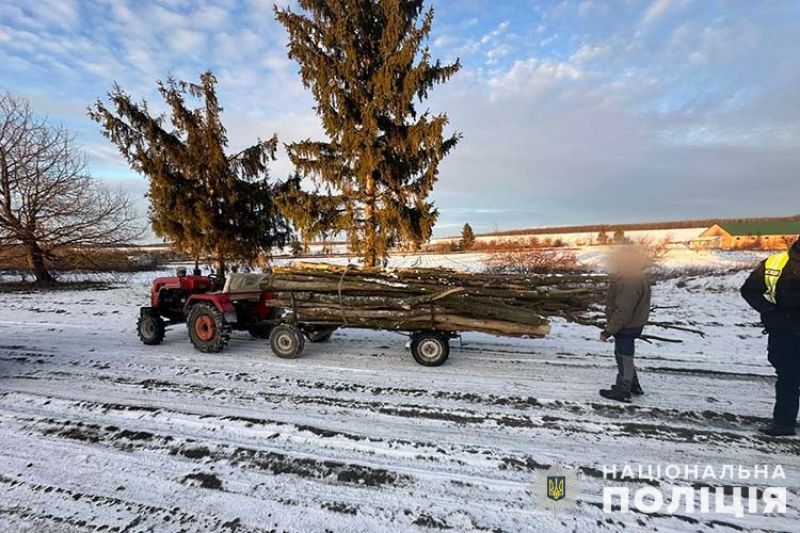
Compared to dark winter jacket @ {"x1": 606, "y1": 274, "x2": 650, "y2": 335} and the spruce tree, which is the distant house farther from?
dark winter jacket @ {"x1": 606, "y1": 274, "x2": 650, "y2": 335}

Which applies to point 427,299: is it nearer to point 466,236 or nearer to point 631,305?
point 631,305

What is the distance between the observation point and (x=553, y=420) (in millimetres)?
3693

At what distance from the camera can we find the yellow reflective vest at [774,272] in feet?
11.1

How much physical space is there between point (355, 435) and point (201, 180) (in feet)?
39.9

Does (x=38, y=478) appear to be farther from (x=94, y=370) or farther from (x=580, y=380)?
(x=580, y=380)

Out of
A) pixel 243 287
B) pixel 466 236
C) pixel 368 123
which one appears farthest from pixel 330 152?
pixel 466 236

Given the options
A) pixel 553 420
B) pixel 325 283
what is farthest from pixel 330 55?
pixel 553 420

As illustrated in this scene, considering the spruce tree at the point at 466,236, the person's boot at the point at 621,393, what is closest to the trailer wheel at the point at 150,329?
the person's boot at the point at 621,393

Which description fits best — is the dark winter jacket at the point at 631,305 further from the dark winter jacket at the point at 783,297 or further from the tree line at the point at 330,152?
the tree line at the point at 330,152

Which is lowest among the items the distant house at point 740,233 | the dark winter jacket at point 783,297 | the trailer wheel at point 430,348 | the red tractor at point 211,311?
the trailer wheel at point 430,348

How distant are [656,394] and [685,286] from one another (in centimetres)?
1203

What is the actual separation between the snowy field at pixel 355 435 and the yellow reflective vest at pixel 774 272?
1.32 meters

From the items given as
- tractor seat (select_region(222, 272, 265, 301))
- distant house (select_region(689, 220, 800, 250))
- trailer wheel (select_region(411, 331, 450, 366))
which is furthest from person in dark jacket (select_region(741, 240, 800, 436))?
distant house (select_region(689, 220, 800, 250))

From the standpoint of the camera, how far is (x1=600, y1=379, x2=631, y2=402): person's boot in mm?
4168
